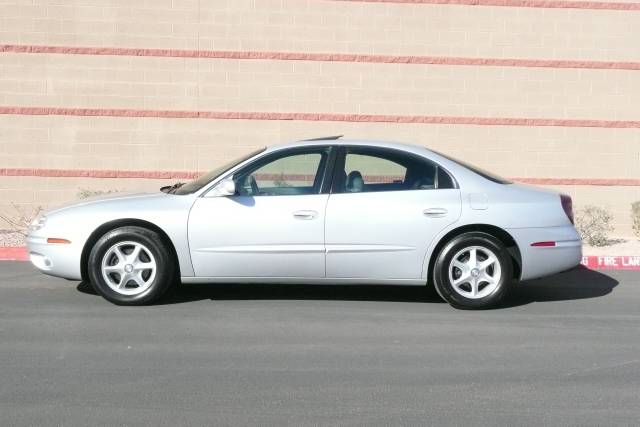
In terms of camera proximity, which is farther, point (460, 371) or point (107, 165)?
point (107, 165)

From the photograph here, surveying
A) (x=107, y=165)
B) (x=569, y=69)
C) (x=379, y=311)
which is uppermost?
(x=569, y=69)

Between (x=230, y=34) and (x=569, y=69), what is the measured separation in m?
5.23

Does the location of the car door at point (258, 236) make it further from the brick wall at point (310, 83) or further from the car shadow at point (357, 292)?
the brick wall at point (310, 83)

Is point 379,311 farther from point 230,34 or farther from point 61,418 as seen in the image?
point 230,34

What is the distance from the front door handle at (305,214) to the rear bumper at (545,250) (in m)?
1.67

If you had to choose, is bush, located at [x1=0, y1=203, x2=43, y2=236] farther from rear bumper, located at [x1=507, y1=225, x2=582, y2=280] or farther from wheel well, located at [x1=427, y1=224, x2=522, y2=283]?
rear bumper, located at [x1=507, y1=225, x2=582, y2=280]

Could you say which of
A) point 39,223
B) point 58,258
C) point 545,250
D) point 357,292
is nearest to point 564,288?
point 545,250

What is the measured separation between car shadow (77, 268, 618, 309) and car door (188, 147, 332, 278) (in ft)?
2.02

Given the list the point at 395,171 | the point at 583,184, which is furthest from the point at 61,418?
the point at 583,184

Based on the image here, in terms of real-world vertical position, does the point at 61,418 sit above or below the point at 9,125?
below

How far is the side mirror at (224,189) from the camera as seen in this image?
8.11 meters

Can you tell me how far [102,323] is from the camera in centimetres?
747

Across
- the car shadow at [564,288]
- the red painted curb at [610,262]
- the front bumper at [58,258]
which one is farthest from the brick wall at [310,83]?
the front bumper at [58,258]

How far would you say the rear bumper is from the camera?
820 centimetres
